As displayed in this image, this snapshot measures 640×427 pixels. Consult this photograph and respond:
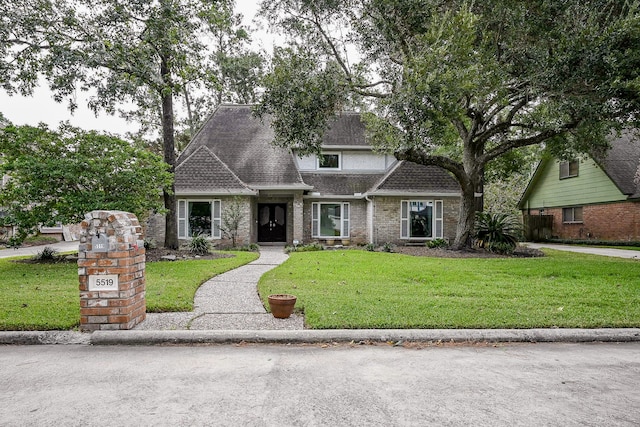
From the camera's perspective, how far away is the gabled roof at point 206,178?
16.4 meters

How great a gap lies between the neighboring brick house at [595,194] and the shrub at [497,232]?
5.74m

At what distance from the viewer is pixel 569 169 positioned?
22.3 metres

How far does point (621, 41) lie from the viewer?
9.20 metres

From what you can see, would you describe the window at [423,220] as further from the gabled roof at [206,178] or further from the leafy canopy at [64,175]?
the leafy canopy at [64,175]

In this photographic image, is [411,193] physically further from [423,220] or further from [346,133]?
[346,133]

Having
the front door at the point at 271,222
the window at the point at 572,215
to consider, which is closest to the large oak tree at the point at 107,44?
the front door at the point at 271,222

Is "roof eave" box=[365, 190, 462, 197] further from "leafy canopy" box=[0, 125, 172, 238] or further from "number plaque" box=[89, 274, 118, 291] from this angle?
"number plaque" box=[89, 274, 118, 291]

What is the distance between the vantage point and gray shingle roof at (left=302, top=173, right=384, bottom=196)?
18.6 meters

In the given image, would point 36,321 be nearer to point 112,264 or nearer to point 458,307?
point 112,264

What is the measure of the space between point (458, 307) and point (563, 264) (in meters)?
6.62

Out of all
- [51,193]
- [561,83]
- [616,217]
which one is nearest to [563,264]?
[561,83]

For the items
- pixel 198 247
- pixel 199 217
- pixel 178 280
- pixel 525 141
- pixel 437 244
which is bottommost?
pixel 178 280

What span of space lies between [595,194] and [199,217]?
1961 centimetres

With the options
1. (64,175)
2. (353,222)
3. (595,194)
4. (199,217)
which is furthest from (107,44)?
(595,194)
